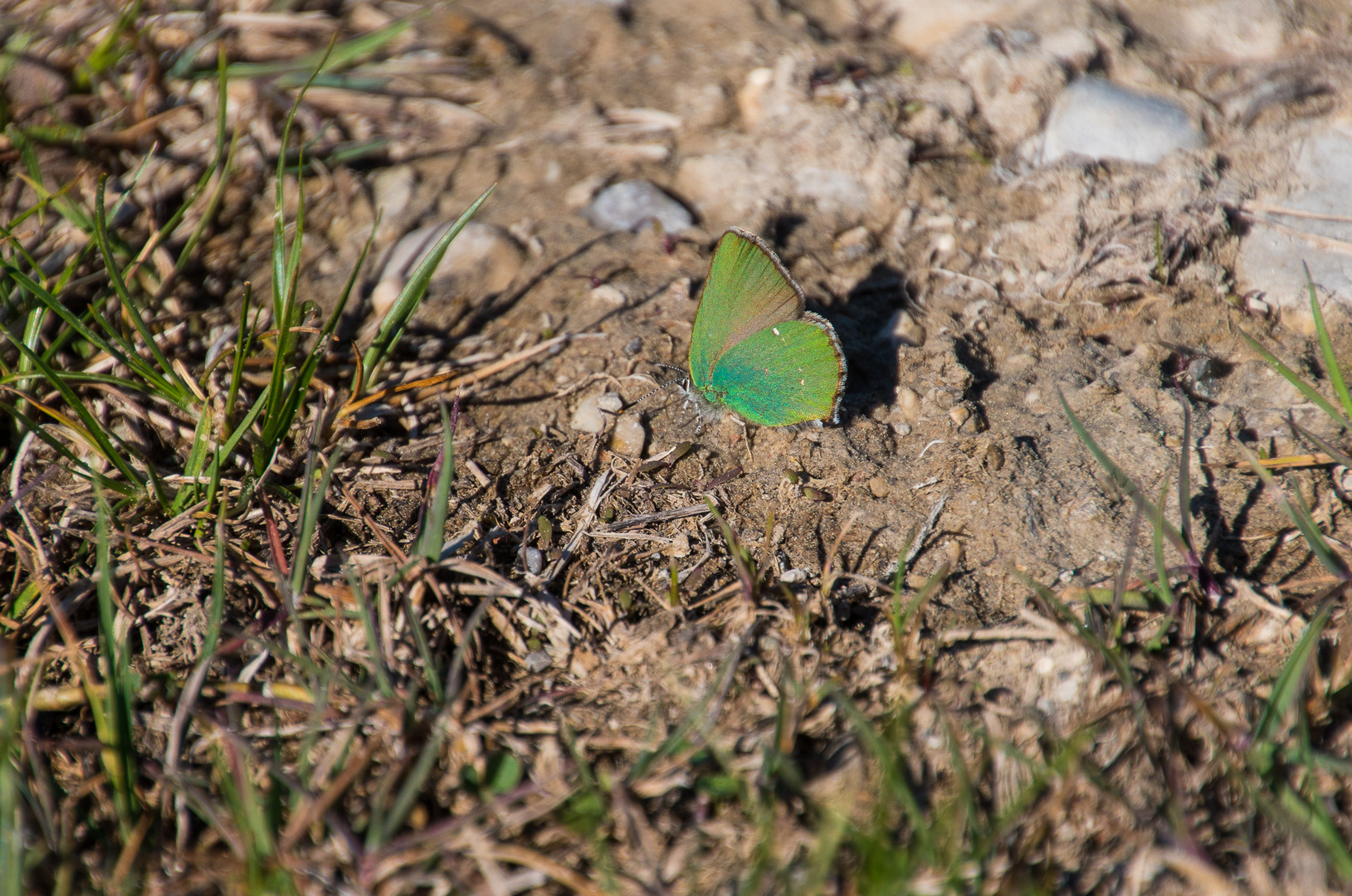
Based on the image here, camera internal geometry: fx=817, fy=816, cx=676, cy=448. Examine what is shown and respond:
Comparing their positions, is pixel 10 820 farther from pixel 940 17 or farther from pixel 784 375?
pixel 940 17

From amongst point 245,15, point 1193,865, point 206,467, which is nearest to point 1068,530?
point 1193,865

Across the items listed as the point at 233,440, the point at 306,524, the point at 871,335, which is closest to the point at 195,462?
the point at 233,440

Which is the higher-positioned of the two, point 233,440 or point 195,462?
point 233,440

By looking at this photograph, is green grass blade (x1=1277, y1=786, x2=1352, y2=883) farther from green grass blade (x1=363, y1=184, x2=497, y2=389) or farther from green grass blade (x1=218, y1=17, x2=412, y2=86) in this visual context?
green grass blade (x1=218, y1=17, x2=412, y2=86)

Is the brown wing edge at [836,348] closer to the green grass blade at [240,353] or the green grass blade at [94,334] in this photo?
the green grass blade at [240,353]

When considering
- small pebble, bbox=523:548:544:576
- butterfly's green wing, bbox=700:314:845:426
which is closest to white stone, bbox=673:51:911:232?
butterfly's green wing, bbox=700:314:845:426
